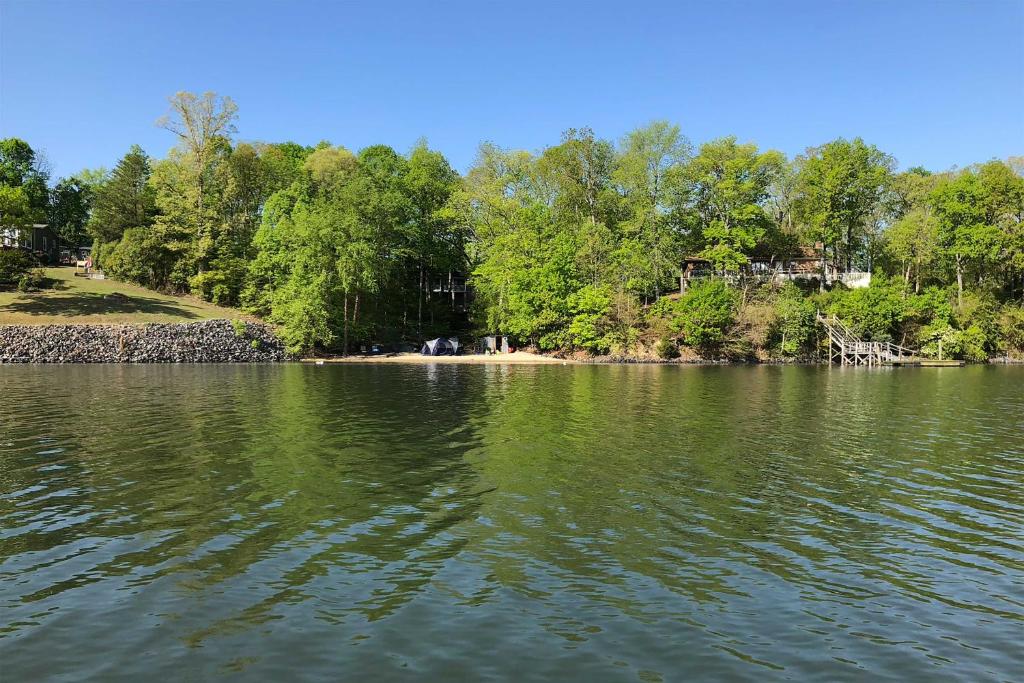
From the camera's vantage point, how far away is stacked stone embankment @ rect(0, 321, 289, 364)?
62.5 m

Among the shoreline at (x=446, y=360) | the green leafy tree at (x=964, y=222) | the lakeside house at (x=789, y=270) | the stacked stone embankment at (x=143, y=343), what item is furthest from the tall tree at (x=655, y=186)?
the stacked stone embankment at (x=143, y=343)

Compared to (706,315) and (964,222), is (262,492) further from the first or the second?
(964,222)

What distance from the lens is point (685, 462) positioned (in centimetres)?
2000

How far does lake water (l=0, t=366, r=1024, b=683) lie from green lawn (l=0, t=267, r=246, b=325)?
46685mm

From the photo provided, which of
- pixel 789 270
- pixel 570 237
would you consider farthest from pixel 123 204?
pixel 789 270

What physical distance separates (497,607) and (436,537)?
3440mm

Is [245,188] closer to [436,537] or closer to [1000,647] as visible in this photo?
[436,537]

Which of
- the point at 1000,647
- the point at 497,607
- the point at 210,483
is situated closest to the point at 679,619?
the point at 497,607

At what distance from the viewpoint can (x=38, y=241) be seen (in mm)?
92000

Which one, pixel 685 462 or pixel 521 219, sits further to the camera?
pixel 521 219

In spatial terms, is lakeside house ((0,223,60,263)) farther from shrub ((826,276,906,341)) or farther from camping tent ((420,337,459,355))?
shrub ((826,276,906,341))

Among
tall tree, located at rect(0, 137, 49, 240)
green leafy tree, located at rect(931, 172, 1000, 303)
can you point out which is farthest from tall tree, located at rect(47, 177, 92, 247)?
green leafy tree, located at rect(931, 172, 1000, 303)

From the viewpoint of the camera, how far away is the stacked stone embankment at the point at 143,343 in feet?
205

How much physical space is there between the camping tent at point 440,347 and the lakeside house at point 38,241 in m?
47.1
